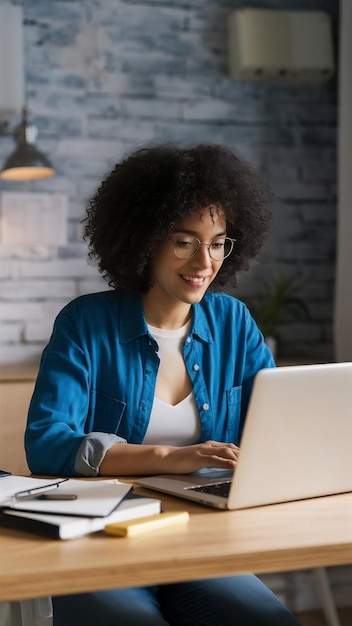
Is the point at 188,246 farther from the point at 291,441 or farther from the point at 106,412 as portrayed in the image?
the point at 291,441


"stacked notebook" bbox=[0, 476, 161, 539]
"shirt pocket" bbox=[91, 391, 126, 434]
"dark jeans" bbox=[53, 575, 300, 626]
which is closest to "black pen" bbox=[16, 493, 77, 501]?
"stacked notebook" bbox=[0, 476, 161, 539]

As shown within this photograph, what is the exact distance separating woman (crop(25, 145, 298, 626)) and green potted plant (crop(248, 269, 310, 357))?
1.65m

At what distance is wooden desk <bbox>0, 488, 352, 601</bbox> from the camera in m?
1.04

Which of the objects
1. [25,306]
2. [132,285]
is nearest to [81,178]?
[25,306]

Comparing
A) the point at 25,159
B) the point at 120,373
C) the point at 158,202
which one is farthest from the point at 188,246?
the point at 25,159

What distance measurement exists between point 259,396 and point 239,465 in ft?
0.34

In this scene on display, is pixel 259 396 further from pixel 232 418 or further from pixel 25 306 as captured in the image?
pixel 25 306

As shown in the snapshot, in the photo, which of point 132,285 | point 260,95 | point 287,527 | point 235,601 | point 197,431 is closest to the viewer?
point 287,527

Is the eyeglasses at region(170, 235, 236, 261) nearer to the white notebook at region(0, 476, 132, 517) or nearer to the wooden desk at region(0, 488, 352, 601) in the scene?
the white notebook at region(0, 476, 132, 517)

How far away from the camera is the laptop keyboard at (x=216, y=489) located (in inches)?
54.9

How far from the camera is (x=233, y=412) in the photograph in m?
A: 1.93

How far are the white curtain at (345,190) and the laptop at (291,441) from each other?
→ 2353 mm

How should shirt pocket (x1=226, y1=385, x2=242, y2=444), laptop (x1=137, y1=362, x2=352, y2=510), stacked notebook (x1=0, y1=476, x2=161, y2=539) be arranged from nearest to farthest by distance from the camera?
1. stacked notebook (x1=0, y1=476, x2=161, y2=539)
2. laptop (x1=137, y1=362, x2=352, y2=510)
3. shirt pocket (x1=226, y1=385, x2=242, y2=444)

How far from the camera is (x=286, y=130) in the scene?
3916 millimetres
